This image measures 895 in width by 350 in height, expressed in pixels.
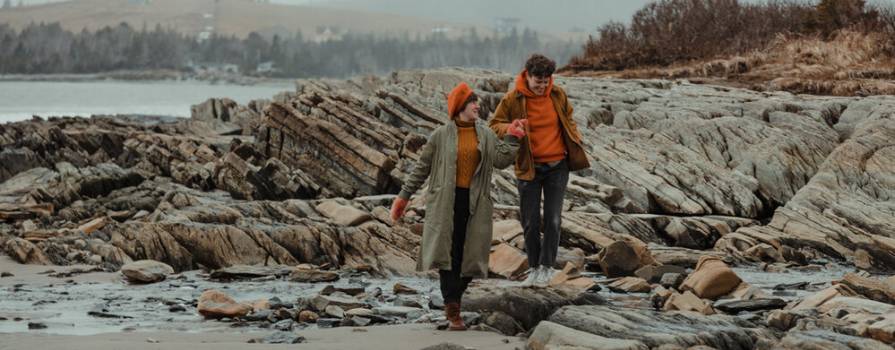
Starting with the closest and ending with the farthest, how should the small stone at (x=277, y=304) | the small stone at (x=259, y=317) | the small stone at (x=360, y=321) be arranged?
the small stone at (x=360, y=321) → the small stone at (x=259, y=317) → the small stone at (x=277, y=304)

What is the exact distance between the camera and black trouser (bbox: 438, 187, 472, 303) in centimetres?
859

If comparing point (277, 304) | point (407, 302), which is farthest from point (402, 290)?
point (277, 304)

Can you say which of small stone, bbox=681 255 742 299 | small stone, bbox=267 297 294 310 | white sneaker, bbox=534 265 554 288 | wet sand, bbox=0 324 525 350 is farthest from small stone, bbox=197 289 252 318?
small stone, bbox=681 255 742 299

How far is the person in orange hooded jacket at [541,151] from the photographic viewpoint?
9578mm

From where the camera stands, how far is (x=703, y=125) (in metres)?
20.1

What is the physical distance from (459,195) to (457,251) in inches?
17.0

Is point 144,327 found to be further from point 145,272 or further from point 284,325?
point 145,272

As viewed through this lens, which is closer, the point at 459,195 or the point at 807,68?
the point at 459,195

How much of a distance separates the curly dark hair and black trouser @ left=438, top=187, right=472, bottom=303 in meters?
1.44

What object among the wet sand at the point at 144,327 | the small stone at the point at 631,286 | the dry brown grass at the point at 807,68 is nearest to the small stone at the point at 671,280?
the small stone at the point at 631,286

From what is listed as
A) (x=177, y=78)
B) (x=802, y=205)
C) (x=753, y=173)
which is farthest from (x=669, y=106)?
(x=177, y=78)

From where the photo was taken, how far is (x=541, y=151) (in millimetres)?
9633

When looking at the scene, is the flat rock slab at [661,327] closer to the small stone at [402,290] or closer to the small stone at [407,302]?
the small stone at [407,302]

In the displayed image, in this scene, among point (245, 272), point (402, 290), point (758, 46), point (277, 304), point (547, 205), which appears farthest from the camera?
point (758, 46)
